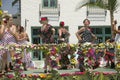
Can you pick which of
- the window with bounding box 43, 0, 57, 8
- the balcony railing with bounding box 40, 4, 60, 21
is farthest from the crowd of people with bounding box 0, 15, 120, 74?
the window with bounding box 43, 0, 57, 8

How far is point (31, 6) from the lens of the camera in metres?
34.2

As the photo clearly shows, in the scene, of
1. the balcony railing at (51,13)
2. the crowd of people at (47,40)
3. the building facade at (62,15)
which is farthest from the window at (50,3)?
the crowd of people at (47,40)

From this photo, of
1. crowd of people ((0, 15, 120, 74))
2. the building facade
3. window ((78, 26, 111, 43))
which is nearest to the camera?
crowd of people ((0, 15, 120, 74))

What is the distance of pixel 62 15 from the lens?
34156mm

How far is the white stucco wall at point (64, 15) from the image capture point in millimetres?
33938

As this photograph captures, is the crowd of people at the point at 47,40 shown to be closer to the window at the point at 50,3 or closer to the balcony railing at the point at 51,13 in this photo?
the balcony railing at the point at 51,13

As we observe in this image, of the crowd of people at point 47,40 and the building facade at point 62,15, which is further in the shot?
the building facade at point 62,15

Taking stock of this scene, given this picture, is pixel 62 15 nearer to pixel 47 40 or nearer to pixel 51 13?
pixel 51 13

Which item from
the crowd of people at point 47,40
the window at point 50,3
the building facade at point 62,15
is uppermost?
the window at point 50,3

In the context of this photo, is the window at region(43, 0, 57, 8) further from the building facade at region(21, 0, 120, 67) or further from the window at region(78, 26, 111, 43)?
the window at region(78, 26, 111, 43)

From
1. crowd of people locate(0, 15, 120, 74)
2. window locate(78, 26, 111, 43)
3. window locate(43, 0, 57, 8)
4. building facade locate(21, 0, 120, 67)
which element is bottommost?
crowd of people locate(0, 15, 120, 74)

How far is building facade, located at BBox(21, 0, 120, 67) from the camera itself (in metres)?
33.9

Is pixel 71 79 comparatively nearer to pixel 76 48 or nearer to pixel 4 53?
pixel 76 48

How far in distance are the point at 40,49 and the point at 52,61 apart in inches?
15.9
